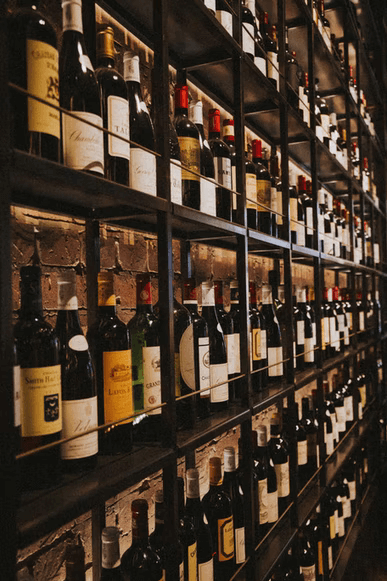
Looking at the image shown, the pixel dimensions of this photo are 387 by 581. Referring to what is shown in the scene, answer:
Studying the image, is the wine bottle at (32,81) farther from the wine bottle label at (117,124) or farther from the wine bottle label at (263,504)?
the wine bottle label at (263,504)

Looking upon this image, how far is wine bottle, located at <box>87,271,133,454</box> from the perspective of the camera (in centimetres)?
95

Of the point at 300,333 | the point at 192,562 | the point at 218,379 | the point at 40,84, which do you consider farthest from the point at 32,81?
the point at 300,333

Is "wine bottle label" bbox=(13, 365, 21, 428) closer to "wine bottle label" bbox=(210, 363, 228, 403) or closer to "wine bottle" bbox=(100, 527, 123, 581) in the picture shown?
"wine bottle" bbox=(100, 527, 123, 581)

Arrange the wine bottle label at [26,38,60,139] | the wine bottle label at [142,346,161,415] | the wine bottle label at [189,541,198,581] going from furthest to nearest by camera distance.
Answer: the wine bottle label at [189,541,198,581] < the wine bottle label at [142,346,161,415] < the wine bottle label at [26,38,60,139]

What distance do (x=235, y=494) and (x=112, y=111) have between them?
4.05 ft

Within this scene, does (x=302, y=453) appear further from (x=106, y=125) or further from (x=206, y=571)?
(x=106, y=125)

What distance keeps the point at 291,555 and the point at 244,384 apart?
0.90 meters

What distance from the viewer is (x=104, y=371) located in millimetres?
959

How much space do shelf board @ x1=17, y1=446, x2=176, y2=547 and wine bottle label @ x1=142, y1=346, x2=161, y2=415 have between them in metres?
0.10

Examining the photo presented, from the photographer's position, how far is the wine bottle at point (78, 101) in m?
0.85

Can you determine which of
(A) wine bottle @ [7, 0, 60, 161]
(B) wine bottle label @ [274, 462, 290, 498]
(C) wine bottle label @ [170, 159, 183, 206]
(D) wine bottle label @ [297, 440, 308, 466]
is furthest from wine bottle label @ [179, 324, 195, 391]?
(D) wine bottle label @ [297, 440, 308, 466]

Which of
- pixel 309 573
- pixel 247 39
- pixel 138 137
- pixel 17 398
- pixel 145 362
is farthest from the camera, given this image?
pixel 309 573

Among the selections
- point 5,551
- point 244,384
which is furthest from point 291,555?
point 5,551

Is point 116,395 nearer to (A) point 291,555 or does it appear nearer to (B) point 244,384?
(B) point 244,384
